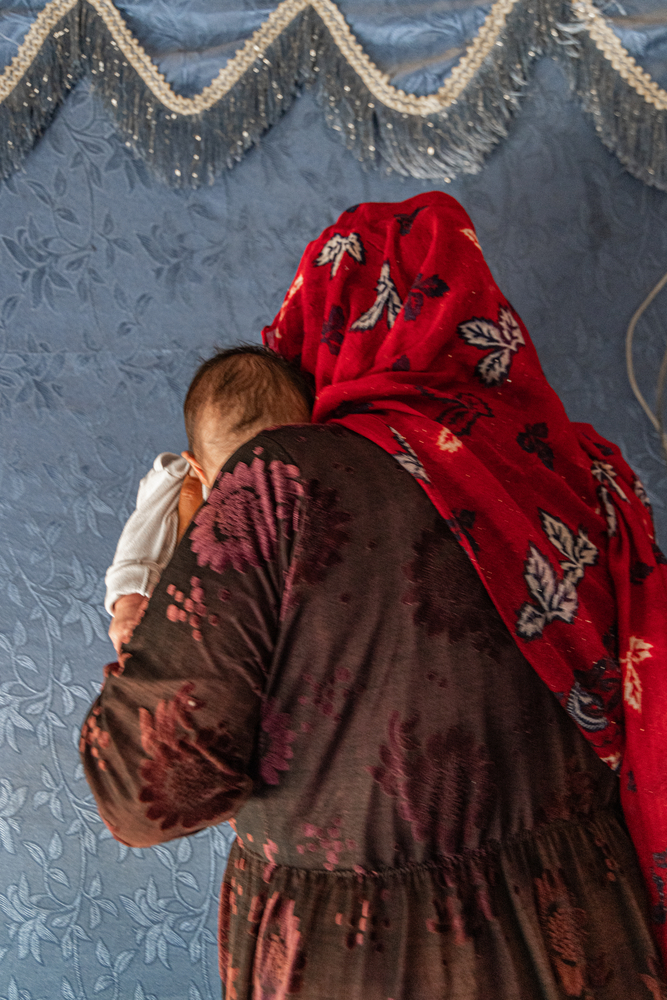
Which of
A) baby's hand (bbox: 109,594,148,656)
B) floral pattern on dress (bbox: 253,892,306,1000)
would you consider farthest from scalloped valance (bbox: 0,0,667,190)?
floral pattern on dress (bbox: 253,892,306,1000)

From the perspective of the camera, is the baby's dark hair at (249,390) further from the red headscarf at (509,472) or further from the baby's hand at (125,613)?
the baby's hand at (125,613)

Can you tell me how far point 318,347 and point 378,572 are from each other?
1.10 ft

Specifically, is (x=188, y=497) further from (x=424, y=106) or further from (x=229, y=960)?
(x=424, y=106)

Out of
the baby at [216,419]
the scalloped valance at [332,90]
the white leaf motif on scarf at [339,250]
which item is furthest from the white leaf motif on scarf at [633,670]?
the scalloped valance at [332,90]

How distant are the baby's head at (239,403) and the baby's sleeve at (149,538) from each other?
0.50 feet

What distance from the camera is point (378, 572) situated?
0.64 m

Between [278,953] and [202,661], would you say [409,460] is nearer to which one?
[202,661]

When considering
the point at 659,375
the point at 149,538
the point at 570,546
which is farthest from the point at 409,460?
the point at 659,375

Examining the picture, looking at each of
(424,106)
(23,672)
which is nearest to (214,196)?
(424,106)

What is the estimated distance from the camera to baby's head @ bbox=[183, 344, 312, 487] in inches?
32.1

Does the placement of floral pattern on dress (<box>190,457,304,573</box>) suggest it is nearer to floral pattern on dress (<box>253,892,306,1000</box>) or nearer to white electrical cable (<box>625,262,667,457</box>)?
floral pattern on dress (<box>253,892,306,1000</box>)

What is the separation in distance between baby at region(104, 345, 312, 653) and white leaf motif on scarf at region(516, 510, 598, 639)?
0.29m

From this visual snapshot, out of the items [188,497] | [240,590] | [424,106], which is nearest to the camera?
[240,590]

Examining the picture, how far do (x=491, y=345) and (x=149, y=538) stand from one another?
48cm
